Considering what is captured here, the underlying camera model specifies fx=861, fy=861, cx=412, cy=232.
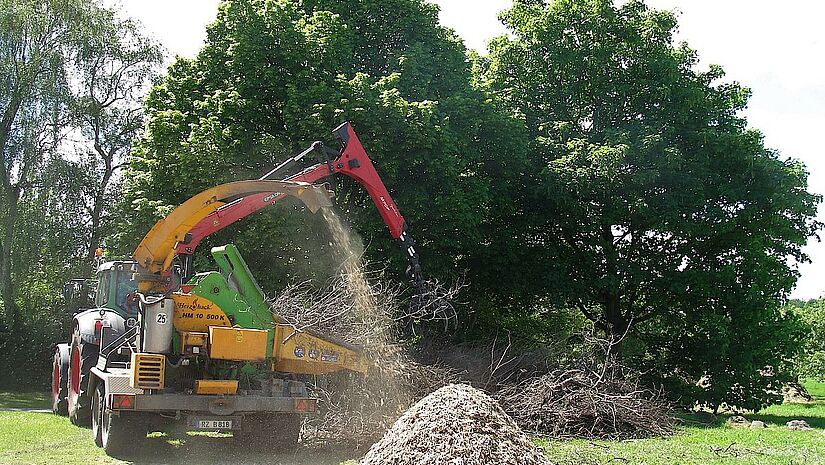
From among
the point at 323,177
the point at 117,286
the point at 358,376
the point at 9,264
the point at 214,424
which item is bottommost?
the point at 214,424

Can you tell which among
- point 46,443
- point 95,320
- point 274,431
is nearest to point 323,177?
point 274,431

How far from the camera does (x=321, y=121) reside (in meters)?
16.6

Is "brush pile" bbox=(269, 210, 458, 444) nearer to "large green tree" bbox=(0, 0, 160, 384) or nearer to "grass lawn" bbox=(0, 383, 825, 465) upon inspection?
"grass lawn" bbox=(0, 383, 825, 465)

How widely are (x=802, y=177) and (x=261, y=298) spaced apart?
17.0 metres

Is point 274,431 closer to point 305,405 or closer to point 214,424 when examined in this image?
→ point 305,405

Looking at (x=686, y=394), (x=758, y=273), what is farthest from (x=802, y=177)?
(x=686, y=394)

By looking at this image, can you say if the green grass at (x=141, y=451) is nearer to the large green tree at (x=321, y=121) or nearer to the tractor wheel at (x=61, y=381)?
the tractor wheel at (x=61, y=381)

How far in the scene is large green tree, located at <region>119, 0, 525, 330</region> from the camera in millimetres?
16906

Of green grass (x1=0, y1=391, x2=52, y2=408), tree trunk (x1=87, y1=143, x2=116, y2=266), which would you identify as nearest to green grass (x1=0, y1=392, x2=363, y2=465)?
green grass (x1=0, y1=391, x2=52, y2=408)

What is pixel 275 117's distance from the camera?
18.1 m

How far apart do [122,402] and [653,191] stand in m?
16.1

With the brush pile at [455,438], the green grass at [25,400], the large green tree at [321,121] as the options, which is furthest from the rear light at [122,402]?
the green grass at [25,400]

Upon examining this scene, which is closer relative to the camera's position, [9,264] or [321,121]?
[321,121]

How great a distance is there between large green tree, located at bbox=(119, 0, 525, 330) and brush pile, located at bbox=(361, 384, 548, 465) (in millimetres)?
8583
